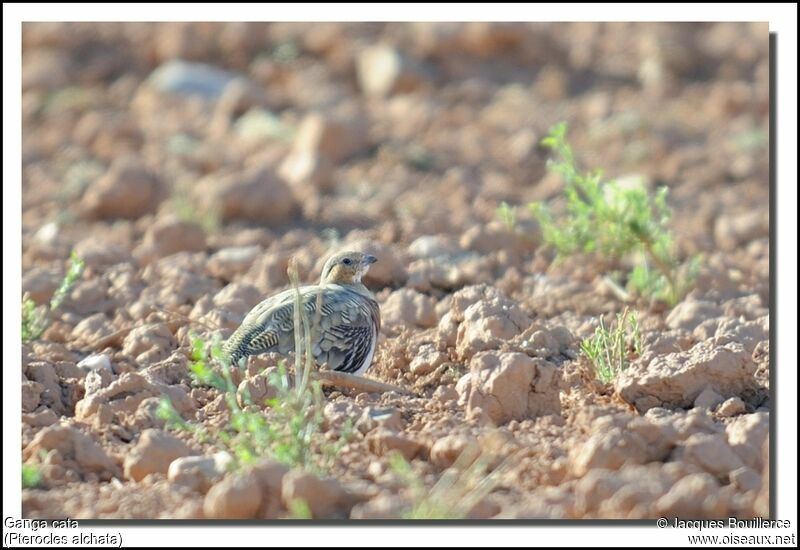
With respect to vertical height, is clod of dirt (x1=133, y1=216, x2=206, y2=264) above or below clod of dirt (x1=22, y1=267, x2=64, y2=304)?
above

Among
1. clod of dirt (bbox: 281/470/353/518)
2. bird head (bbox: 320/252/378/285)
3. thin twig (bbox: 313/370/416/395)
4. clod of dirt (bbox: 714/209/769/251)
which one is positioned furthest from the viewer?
clod of dirt (bbox: 714/209/769/251)

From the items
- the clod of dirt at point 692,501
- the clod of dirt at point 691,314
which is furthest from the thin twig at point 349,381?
the clod of dirt at point 691,314

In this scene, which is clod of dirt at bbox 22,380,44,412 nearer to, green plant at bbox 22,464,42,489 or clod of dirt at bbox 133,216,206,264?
green plant at bbox 22,464,42,489

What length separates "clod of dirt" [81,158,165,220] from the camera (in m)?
10.6

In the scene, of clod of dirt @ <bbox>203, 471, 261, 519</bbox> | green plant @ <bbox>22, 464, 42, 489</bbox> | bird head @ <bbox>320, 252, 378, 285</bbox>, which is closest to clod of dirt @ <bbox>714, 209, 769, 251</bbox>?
bird head @ <bbox>320, 252, 378, 285</bbox>

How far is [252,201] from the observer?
33.4ft

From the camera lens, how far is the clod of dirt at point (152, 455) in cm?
527

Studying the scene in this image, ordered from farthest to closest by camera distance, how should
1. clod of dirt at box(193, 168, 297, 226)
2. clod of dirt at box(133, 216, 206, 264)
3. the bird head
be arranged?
clod of dirt at box(193, 168, 297, 226), clod of dirt at box(133, 216, 206, 264), the bird head

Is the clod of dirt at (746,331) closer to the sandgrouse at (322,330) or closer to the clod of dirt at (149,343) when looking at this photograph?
the sandgrouse at (322,330)

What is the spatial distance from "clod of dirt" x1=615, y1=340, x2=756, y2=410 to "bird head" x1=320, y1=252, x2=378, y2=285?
1.91m

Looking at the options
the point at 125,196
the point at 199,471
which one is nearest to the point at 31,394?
the point at 199,471

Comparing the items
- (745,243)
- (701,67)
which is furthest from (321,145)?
(701,67)

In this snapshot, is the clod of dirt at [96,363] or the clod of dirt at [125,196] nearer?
the clod of dirt at [96,363]

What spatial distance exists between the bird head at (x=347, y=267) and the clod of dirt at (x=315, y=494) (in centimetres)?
267
